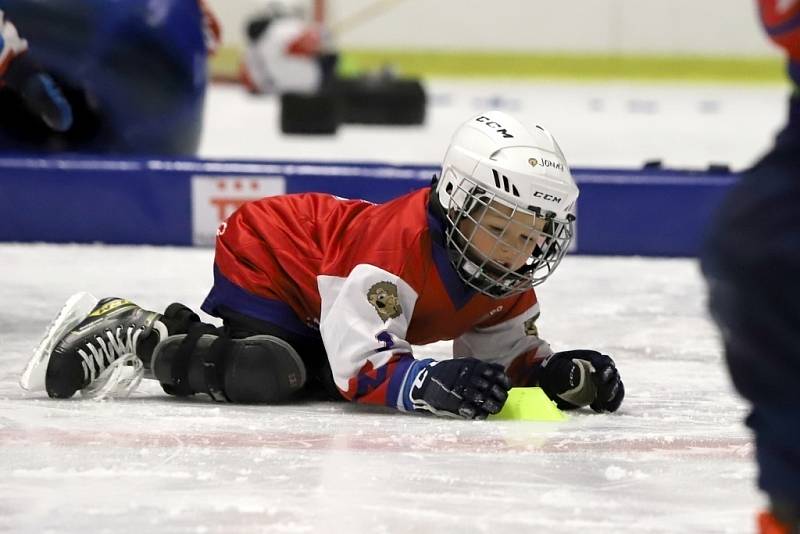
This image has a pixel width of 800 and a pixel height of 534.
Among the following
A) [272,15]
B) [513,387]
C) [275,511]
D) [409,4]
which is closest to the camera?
[275,511]

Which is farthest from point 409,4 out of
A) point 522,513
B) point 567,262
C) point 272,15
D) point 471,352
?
point 522,513

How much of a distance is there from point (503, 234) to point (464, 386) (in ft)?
0.78

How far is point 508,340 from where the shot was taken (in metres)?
2.47

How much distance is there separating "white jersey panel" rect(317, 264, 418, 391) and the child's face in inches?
5.2

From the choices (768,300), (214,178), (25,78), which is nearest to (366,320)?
(768,300)

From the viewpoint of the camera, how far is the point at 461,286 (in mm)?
2301

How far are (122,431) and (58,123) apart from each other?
4.78 feet

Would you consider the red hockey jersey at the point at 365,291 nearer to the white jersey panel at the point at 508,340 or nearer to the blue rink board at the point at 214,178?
the white jersey panel at the point at 508,340

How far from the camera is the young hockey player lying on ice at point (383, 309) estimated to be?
2.21 meters

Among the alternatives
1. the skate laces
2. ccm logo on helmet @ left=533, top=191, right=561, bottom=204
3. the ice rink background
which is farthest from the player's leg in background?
the skate laces

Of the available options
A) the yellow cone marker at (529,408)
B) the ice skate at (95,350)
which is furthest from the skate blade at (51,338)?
the yellow cone marker at (529,408)

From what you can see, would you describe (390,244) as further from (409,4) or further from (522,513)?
(409,4)

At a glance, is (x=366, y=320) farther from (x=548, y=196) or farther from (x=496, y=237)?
(x=548, y=196)

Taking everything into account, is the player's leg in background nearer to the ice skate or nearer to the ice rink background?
the ice rink background
